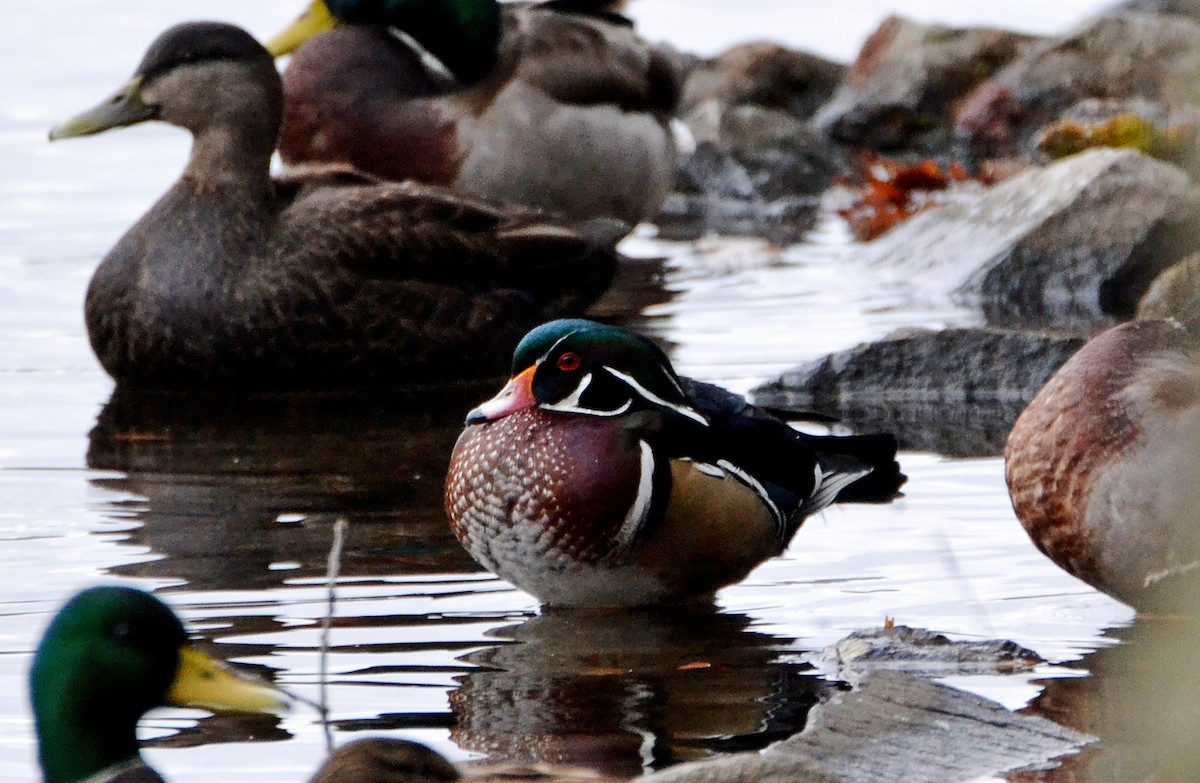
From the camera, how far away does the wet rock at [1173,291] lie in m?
7.43

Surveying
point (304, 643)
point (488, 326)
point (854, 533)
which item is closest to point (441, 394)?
point (488, 326)

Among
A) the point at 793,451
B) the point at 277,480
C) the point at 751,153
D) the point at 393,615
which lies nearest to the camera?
the point at 393,615

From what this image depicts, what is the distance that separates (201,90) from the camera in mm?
8617

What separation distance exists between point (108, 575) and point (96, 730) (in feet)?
7.31

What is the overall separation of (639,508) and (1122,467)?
121 centimetres

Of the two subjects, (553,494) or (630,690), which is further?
(553,494)

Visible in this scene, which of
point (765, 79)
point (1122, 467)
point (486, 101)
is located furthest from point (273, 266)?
point (765, 79)

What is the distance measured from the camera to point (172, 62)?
28.2 ft

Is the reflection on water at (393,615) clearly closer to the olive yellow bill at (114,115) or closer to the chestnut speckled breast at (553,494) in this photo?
the chestnut speckled breast at (553,494)

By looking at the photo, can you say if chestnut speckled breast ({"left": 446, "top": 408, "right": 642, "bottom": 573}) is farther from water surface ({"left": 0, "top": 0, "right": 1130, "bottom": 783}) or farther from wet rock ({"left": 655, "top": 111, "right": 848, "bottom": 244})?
wet rock ({"left": 655, "top": 111, "right": 848, "bottom": 244})

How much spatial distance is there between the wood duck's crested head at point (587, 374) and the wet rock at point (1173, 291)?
236cm

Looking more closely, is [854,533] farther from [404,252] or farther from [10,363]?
[10,363]

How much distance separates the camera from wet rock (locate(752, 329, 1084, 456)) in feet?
25.8

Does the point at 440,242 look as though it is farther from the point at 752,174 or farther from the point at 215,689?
the point at 215,689
